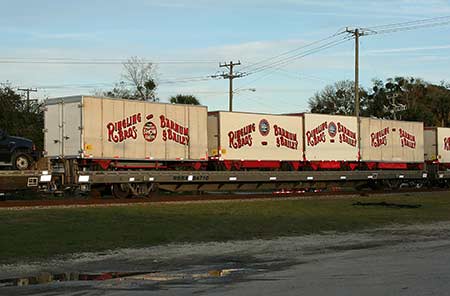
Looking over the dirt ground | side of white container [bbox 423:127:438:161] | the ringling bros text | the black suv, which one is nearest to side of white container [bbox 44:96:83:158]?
the ringling bros text

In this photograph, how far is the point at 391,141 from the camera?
39.5 metres

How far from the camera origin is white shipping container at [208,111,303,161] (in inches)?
1209

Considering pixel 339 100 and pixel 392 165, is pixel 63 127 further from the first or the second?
pixel 339 100

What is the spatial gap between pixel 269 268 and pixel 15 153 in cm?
1574

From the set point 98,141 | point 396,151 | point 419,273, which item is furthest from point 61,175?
point 396,151

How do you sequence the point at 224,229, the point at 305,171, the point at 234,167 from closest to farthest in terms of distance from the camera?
the point at 224,229
the point at 234,167
the point at 305,171

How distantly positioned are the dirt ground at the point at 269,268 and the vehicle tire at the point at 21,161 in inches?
469

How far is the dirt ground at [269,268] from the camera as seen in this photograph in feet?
28.6

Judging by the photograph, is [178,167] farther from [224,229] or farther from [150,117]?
[224,229]

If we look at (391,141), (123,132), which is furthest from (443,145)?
(123,132)

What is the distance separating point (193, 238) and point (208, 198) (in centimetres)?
1224

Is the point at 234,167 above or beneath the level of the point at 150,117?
beneath

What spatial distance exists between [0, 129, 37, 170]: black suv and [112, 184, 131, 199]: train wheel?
385cm

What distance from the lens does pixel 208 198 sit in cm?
2727
